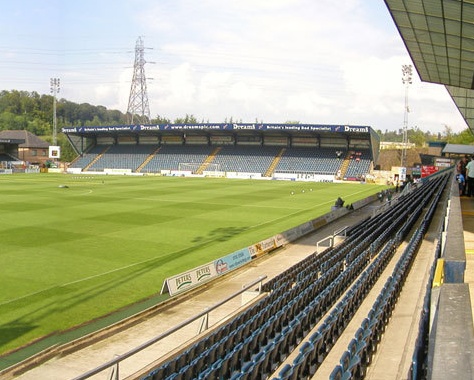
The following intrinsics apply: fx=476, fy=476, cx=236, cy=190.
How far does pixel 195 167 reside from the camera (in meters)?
79.8

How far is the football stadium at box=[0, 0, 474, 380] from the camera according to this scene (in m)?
6.45

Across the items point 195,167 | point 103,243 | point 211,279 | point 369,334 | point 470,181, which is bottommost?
point 211,279

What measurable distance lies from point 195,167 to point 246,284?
6875cm

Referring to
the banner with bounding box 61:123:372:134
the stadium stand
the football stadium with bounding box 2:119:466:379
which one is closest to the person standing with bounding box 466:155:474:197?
the football stadium with bounding box 2:119:466:379

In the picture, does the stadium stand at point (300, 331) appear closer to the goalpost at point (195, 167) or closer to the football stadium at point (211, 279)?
the football stadium at point (211, 279)

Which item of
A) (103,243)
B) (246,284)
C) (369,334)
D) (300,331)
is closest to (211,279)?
(246,284)

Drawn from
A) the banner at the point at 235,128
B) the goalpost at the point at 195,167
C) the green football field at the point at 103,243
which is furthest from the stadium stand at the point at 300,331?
the goalpost at the point at 195,167

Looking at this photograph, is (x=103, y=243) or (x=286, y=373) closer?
(x=286, y=373)

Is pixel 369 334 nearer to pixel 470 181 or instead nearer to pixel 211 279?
pixel 211 279

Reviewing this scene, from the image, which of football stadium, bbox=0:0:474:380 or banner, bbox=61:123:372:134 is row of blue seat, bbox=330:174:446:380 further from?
banner, bbox=61:123:372:134

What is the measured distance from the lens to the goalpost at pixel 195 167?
Result: 78.1 metres

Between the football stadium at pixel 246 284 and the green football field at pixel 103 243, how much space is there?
8 centimetres

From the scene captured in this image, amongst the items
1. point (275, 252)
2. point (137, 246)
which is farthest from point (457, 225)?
point (137, 246)

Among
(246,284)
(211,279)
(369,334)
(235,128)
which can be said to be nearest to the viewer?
(369,334)
